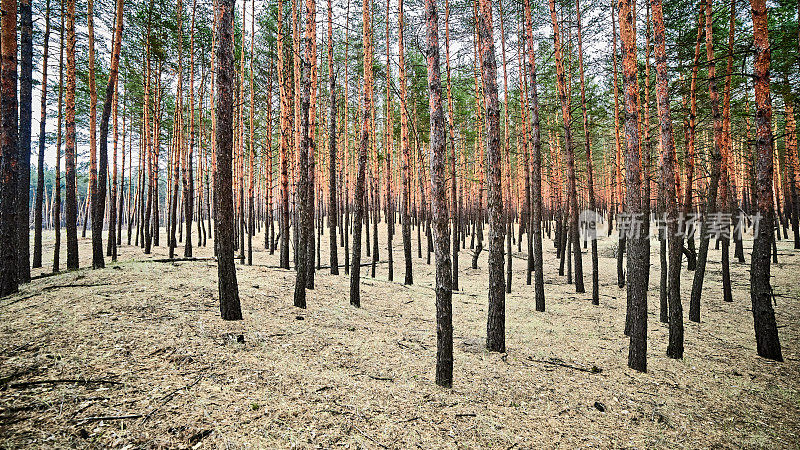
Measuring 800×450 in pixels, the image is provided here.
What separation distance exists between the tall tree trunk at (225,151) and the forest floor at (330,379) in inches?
25.7

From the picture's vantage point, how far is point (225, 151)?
5574mm

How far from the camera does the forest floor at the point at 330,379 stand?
3.32m

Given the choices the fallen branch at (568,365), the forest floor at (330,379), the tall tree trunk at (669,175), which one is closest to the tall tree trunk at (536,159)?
the forest floor at (330,379)

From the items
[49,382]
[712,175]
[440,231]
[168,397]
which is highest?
[712,175]

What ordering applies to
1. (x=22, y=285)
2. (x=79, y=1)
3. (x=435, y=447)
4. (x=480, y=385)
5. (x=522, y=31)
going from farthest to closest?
(x=522, y=31), (x=79, y=1), (x=22, y=285), (x=480, y=385), (x=435, y=447)

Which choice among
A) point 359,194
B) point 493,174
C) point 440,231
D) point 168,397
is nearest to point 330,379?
point 168,397

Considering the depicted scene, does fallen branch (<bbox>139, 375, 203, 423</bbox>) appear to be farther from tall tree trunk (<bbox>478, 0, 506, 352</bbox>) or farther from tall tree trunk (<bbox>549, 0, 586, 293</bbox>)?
tall tree trunk (<bbox>549, 0, 586, 293</bbox>)

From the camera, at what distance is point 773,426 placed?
452 cm

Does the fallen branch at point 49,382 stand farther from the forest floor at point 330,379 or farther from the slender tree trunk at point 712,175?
the slender tree trunk at point 712,175

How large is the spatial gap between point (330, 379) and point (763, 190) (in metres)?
8.93

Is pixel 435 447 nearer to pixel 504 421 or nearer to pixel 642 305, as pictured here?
pixel 504 421

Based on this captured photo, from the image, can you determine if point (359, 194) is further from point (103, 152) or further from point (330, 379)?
point (103, 152)

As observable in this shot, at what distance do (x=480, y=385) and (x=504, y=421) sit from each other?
87 centimetres

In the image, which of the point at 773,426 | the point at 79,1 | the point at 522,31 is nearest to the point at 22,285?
the point at 79,1
